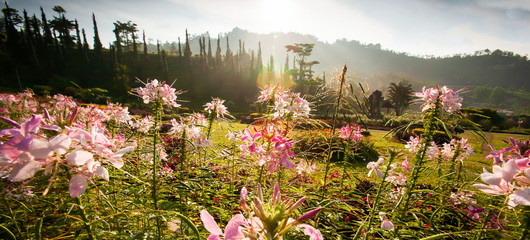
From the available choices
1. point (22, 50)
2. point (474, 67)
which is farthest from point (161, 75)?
point (474, 67)

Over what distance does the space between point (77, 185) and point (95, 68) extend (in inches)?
2037

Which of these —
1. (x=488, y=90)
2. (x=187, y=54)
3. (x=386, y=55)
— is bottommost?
(x=488, y=90)

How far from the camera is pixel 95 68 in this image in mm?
39969

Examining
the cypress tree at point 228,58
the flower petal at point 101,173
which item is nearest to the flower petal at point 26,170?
the flower petal at point 101,173

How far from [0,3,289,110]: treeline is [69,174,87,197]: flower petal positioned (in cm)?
2959

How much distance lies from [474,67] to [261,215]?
160907 millimetres

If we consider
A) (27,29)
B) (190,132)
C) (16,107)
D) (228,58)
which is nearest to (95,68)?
(27,29)

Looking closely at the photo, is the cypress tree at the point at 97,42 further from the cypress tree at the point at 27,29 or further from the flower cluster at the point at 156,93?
the flower cluster at the point at 156,93

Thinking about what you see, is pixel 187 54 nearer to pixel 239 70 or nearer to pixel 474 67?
pixel 239 70

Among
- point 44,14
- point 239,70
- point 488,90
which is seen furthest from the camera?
point 488,90

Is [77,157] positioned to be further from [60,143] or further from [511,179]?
[511,179]

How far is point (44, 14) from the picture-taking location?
1528 inches

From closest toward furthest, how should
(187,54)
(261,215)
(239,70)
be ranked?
(261,215) → (187,54) → (239,70)

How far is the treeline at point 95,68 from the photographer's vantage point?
31.5 metres
